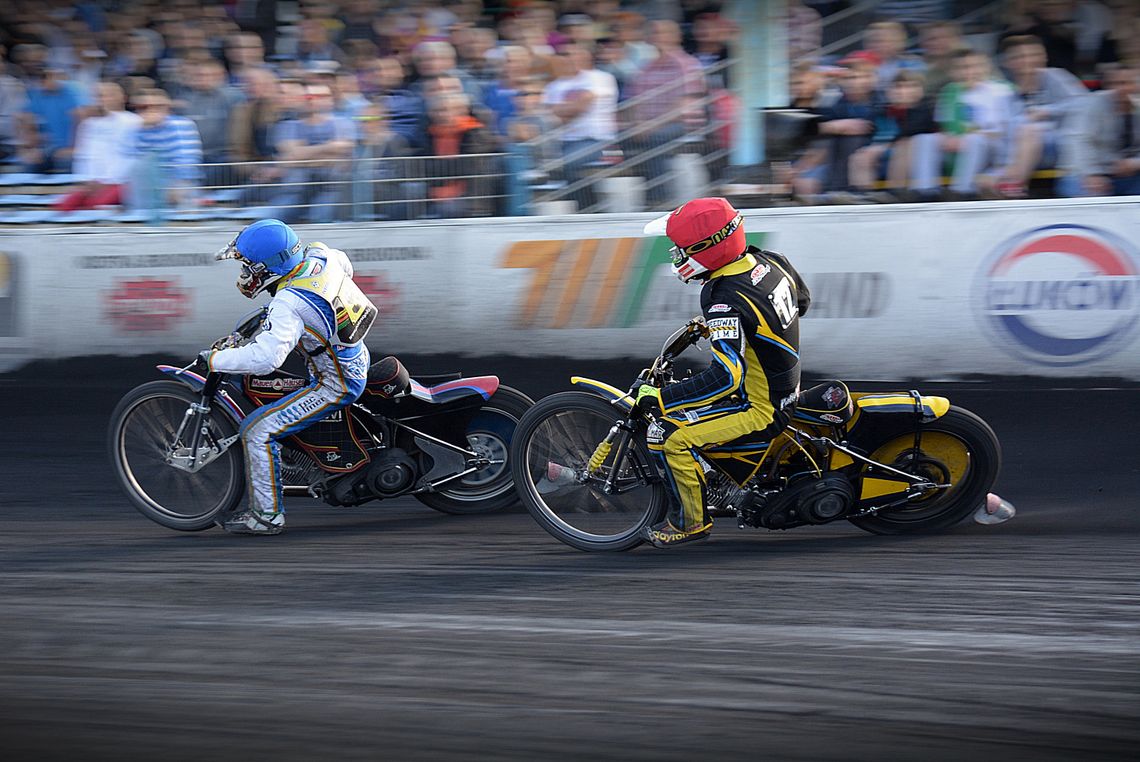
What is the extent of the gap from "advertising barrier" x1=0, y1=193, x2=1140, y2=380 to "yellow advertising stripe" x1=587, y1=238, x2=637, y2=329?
0.4 inches

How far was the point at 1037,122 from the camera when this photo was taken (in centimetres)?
958

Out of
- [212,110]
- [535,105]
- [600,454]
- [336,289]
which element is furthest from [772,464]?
[212,110]

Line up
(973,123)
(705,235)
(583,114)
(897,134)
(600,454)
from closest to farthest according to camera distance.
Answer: (705,235)
(600,454)
(973,123)
(897,134)
(583,114)

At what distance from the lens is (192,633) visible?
205 inches

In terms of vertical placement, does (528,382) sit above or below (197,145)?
below

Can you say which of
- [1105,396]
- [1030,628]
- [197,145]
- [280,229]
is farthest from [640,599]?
Result: [197,145]

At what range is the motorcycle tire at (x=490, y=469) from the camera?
7090 mm

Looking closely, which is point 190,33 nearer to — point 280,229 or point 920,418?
point 280,229

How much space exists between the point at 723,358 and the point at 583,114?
17.5 ft

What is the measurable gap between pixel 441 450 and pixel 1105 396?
181 inches

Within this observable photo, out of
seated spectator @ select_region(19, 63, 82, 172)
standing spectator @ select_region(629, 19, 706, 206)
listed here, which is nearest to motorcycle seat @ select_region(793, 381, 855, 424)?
standing spectator @ select_region(629, 19, 706, 206)

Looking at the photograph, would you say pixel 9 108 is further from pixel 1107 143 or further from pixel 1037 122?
pixel 1107 143

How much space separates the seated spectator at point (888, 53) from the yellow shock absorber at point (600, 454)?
492 centimetres

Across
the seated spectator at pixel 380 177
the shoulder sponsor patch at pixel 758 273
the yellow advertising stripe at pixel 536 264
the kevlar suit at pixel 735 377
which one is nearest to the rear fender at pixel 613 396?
the kevlar suit at pixel 735 377
